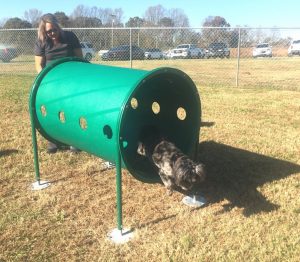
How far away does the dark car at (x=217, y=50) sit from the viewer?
1995cm

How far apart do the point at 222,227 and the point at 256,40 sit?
49.7ft

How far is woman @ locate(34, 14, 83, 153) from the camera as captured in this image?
5039 mm

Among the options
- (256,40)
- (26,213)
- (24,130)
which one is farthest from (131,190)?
(256,40)

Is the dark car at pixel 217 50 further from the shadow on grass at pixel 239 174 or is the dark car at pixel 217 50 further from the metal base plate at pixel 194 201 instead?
the metal base plate at pixel 194 201

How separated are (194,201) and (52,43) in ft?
9.32

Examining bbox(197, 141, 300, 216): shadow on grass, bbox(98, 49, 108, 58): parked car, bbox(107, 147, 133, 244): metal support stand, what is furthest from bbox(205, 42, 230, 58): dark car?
bbox(107, 147, 133, 244): metal support stand

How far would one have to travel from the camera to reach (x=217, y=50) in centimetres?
2088

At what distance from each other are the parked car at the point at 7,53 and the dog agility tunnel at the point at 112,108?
1809cm

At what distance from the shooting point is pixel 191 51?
22.4 meters

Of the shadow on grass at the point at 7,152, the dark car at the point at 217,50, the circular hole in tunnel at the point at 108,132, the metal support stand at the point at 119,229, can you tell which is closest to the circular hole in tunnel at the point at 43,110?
the circular hole in tunnel at the point at 108,132

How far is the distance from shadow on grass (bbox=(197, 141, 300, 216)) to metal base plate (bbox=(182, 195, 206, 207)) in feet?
0.30

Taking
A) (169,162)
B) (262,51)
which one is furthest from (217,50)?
(169,162)

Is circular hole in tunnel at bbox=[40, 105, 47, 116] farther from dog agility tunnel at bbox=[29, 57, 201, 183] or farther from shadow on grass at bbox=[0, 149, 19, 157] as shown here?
shadow on grass at bbox=[0, 149, 19, 157]

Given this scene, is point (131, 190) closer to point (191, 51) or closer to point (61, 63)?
point (61, 63)
